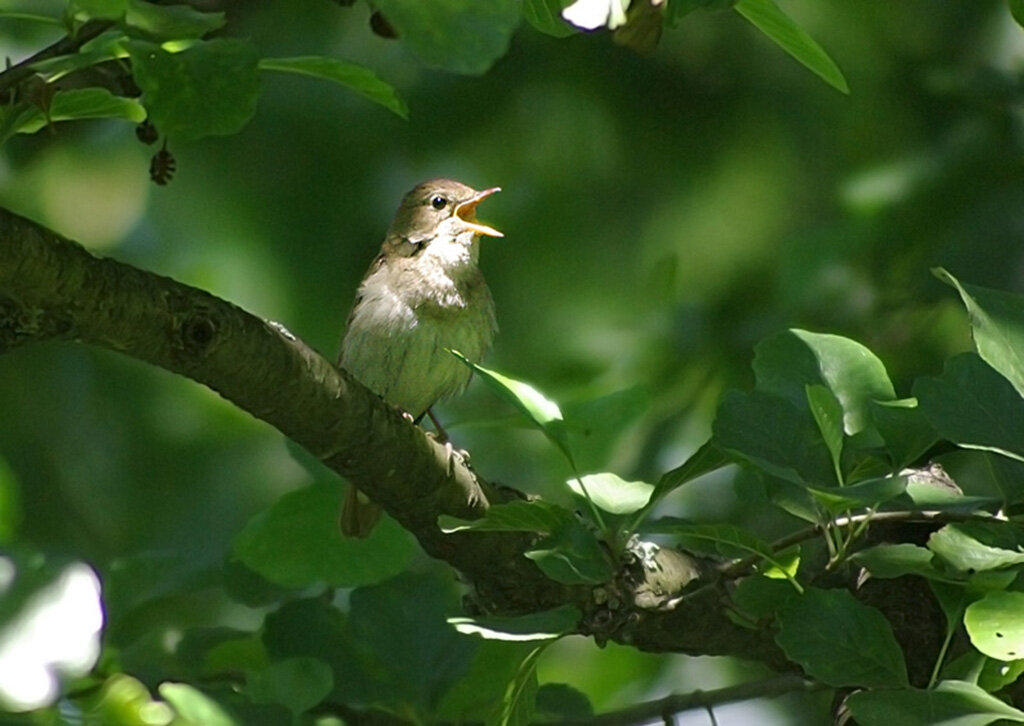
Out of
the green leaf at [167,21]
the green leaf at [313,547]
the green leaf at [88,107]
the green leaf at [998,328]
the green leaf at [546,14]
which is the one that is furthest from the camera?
the green leaf at [313,547]

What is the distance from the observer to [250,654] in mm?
2836

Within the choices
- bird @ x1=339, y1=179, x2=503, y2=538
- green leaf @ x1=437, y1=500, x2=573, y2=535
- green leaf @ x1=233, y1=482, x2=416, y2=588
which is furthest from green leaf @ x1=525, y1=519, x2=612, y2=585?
bird @ x1=339, y1=179, x2=503, y2=538

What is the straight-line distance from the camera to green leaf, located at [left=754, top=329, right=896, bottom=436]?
217cm

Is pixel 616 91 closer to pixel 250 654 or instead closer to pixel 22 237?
pixel 250 654

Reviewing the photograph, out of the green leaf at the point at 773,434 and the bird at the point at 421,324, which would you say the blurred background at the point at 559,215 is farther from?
the green leaf at the point at 773,434

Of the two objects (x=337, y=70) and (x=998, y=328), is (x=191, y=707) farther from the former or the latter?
(x=998, y=328)

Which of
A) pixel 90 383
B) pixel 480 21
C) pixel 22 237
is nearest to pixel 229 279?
pixel 90 383

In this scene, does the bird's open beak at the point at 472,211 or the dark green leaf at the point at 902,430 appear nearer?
the dark green leaf at the point at 902,430

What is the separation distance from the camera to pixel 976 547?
73.7 inches

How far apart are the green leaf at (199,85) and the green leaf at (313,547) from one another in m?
1.08

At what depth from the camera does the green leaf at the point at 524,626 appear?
196 centimetres

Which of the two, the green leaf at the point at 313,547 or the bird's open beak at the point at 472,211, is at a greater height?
the bird's open beak at the point at 472,211

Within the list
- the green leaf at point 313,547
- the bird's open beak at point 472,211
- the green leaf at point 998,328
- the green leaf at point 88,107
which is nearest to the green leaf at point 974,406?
the green leaf at point 998,328

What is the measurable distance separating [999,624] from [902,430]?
0.30 m
